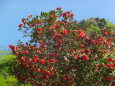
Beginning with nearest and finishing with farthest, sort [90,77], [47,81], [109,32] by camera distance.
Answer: [90,77]
[47,81]
[109,32]

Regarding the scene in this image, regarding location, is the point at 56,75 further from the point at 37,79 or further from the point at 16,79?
the point at 16,79

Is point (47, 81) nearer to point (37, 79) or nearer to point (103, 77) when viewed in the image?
point (37, 79)

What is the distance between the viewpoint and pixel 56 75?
8.36 metres

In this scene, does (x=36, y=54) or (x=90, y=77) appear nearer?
(x=90, y=77)

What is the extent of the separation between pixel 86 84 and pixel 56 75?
37.0 inches

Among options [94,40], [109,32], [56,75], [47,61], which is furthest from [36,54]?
[109,32]

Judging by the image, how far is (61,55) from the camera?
8.97m

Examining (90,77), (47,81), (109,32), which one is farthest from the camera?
(109,32)

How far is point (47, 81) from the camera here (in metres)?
8.59

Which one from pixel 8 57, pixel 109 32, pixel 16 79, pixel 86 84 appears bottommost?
pixel 86 84

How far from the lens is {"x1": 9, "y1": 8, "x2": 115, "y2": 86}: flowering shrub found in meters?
8.04

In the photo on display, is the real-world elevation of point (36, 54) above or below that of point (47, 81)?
above

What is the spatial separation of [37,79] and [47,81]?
1.29ft

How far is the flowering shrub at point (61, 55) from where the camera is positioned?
8039 millimetres
